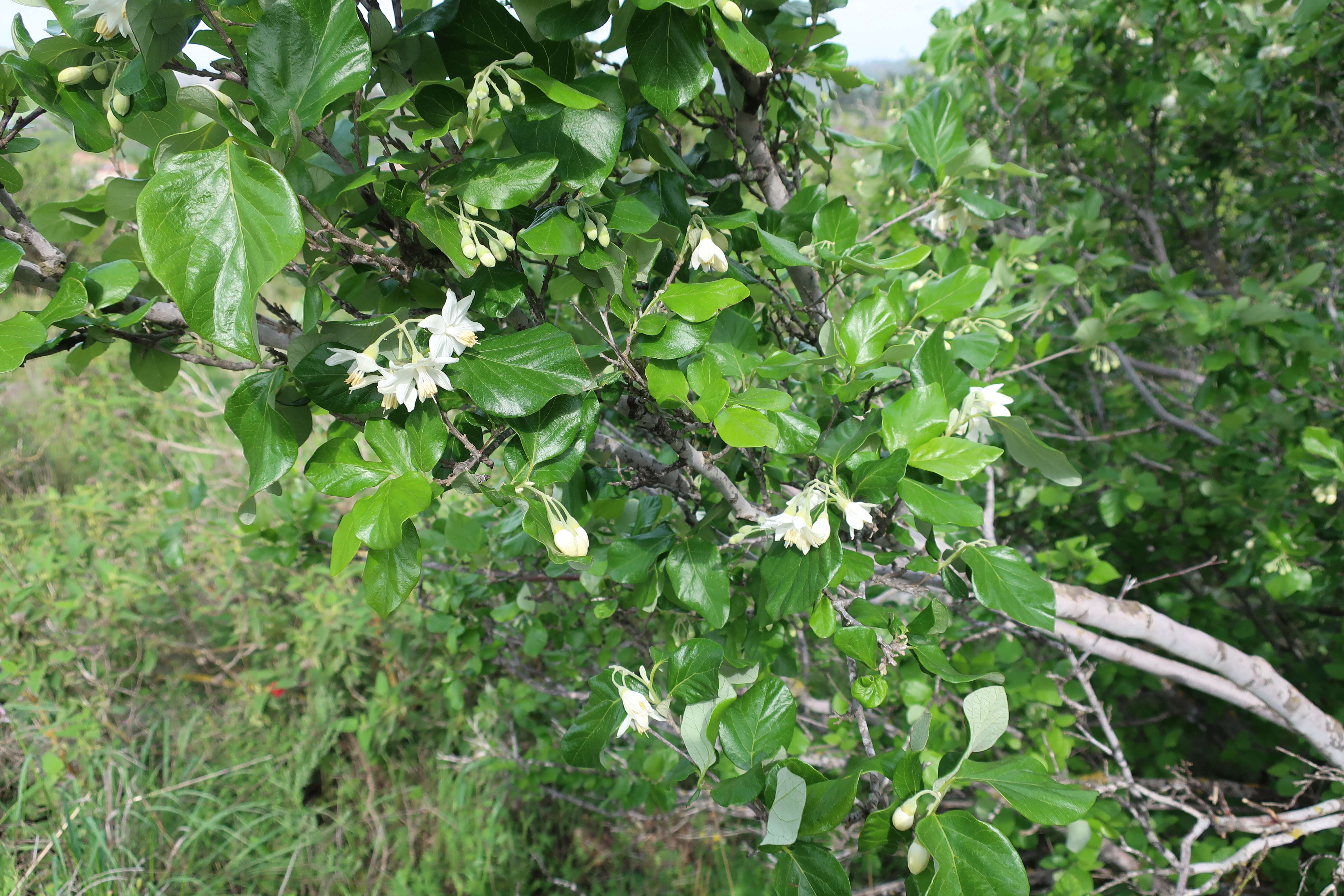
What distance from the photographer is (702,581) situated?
2.67ft

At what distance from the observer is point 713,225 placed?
0.79 m

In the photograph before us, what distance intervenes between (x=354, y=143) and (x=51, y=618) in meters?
3.20

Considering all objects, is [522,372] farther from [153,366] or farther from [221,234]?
[153,366]

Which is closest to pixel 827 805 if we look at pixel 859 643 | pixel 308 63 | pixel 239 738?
pixel 859 643

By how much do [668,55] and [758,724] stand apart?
24.7 inches

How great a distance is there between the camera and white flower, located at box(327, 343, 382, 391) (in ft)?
2.02

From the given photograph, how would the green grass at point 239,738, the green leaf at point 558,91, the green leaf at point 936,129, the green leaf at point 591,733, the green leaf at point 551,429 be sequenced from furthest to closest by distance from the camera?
1. the green grass at point 239,738
2. the green leaf at point 936,129
3. the green leaf at point 591,733
4. the green leaf at point 551,429
5. the green leaf at point 558,91

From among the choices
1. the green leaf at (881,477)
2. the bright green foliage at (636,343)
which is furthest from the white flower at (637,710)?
the green leaf at (881,477)

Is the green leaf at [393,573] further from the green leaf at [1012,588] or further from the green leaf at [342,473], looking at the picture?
the green leaf at [1012,588]

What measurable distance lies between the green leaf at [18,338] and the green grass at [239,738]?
1100mm

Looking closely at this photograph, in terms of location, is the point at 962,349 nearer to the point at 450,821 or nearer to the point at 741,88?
the point at 741,88

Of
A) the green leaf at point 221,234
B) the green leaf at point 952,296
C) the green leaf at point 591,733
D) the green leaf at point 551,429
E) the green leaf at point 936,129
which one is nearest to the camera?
the green leaf at point 221,234

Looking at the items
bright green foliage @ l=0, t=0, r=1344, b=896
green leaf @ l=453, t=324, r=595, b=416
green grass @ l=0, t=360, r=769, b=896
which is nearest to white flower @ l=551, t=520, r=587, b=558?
bright green foliage @ l=0, t=0, r=1344, b=896

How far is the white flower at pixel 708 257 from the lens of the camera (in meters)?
0.75
